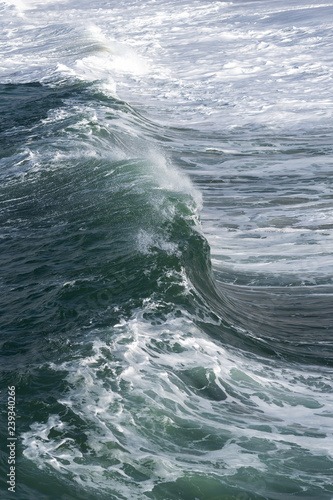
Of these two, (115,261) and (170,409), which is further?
(115,261)

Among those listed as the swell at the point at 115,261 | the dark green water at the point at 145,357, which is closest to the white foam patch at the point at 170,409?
the dark green water at the point at 145,357

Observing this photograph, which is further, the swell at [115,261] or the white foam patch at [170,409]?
the swell at [115,261]

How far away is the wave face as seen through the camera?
5289mm

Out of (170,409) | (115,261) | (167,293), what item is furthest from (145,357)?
(115,261)

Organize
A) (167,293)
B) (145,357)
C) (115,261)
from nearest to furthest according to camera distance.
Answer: (145,357) → (167,293) → (115,261)

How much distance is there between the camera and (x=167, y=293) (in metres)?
7.69

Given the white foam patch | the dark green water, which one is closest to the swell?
the dark green water

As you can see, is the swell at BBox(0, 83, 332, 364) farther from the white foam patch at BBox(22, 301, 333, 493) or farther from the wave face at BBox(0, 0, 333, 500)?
the white foam patch at BBox(22, 301, 333, 493)

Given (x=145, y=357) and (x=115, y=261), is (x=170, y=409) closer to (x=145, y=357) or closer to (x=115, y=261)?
(x=145, y=357)

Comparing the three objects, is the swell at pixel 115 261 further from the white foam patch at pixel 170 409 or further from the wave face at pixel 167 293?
the white foam patch at pixel 170 409

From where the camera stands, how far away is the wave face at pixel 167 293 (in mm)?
5289

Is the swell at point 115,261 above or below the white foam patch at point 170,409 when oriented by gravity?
above

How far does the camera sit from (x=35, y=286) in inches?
313

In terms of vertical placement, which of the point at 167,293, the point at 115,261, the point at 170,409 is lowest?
the point at 170,409
